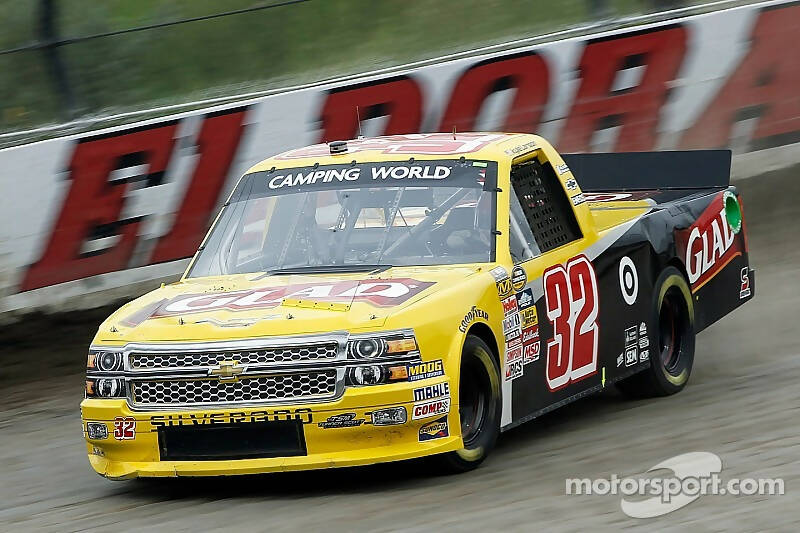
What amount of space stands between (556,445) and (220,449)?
1833 millimetres

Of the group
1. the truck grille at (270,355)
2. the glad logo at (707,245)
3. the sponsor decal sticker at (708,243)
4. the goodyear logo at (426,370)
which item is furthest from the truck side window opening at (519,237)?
the glad logo at (707,245)

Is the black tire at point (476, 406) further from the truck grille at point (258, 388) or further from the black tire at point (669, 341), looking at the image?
the black tire at point (669, 341)

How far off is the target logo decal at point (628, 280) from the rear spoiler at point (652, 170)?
5.48 ft

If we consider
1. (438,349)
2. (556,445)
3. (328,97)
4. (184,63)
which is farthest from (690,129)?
(438,349)

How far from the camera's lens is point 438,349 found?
21.6 feet

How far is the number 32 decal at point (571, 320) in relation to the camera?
300 inches

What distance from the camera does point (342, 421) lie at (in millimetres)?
6422

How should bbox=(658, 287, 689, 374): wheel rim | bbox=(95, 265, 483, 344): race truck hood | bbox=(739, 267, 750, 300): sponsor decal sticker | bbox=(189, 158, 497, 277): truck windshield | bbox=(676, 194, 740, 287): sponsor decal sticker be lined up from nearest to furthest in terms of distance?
bbox=(95, 265, 483, 344): race truck hood < bbox=(189, 158, 497, 277): truck windshield < bbox=(658, 287, 689, 374): wheel rim < bbox=(676, 194, 740, 287): sponsor decal sticker < bbox=(739, 267, 750, 300): sponsor decal sticker

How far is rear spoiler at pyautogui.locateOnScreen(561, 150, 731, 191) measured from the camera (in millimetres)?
9961

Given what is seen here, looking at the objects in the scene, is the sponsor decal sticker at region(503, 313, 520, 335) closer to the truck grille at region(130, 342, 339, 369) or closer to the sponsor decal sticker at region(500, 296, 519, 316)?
the sponsor decal sticker at region(500, 296, 519, 316)

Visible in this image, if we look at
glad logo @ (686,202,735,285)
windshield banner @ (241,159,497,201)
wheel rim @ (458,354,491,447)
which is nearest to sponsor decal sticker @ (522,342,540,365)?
wheel rim @ (458,354,491,447)

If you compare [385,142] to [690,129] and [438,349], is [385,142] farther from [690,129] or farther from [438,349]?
[690,129]

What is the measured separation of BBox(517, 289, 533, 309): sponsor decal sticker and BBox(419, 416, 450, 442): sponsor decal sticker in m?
0.96

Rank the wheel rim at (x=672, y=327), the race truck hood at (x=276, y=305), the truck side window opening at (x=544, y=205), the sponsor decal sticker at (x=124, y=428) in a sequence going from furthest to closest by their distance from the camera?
the wheel rim at (x=672, y=327), the truck side window opening at (x=544, y=205), the sponsor decal sticker at (x=124, y=428), the race truck hood at (x=276, y=305)
